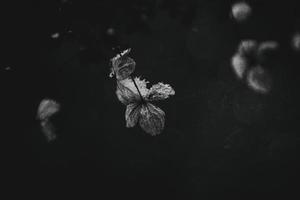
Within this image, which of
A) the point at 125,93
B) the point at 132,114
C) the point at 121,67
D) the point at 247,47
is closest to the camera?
the point at 121,67

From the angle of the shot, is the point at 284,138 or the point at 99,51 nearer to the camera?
the point at 99,51

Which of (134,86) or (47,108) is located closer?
(134,86)

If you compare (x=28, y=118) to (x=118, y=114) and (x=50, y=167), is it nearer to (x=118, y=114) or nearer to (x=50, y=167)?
(x=50, y=167)

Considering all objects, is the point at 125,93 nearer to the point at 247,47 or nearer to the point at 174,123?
the point at 174,123

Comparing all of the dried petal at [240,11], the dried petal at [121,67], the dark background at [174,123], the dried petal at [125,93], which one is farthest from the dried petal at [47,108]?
the dried petal at [240,11]

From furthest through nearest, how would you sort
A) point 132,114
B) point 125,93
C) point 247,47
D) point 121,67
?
point 247,47 < point 125,93 < point 132,114 < point 121,67

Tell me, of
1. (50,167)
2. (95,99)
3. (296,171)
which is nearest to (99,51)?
(95,99)

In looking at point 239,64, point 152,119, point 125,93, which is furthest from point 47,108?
point 239,64
